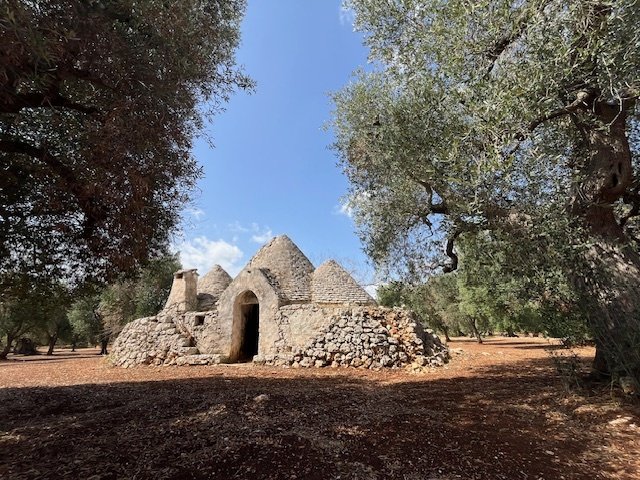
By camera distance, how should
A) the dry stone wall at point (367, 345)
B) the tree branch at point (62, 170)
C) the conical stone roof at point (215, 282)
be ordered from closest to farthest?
the tree branch at point (62, 170) < the dry stone wall at point (367, 345) < the conical stone roof at point (215, 282)

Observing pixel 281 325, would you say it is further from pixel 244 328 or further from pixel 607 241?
pixel 607 241

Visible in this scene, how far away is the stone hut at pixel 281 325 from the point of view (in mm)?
14492

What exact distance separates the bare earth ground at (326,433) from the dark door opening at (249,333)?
9909mm

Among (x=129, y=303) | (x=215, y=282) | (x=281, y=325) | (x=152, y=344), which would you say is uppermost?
(x=215, y=282)

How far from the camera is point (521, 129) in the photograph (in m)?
5.50

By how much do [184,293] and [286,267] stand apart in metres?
5.74

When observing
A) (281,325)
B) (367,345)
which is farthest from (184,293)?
(367,345)

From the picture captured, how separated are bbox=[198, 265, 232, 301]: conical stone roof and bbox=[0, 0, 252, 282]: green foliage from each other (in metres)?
15.4

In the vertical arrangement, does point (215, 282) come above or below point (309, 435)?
above

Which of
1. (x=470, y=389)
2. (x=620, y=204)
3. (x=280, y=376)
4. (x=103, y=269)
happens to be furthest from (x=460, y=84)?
(x=280, y=376)

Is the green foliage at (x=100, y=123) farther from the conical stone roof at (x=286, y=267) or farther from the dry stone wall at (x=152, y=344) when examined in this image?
the conical stone roof at (x=286, y=267)

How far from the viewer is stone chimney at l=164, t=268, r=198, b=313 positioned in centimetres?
1925

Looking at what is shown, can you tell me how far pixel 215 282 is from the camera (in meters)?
22.6

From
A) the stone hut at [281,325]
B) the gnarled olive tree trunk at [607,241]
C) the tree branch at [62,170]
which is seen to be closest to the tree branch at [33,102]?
the tree branch at [62,170]
